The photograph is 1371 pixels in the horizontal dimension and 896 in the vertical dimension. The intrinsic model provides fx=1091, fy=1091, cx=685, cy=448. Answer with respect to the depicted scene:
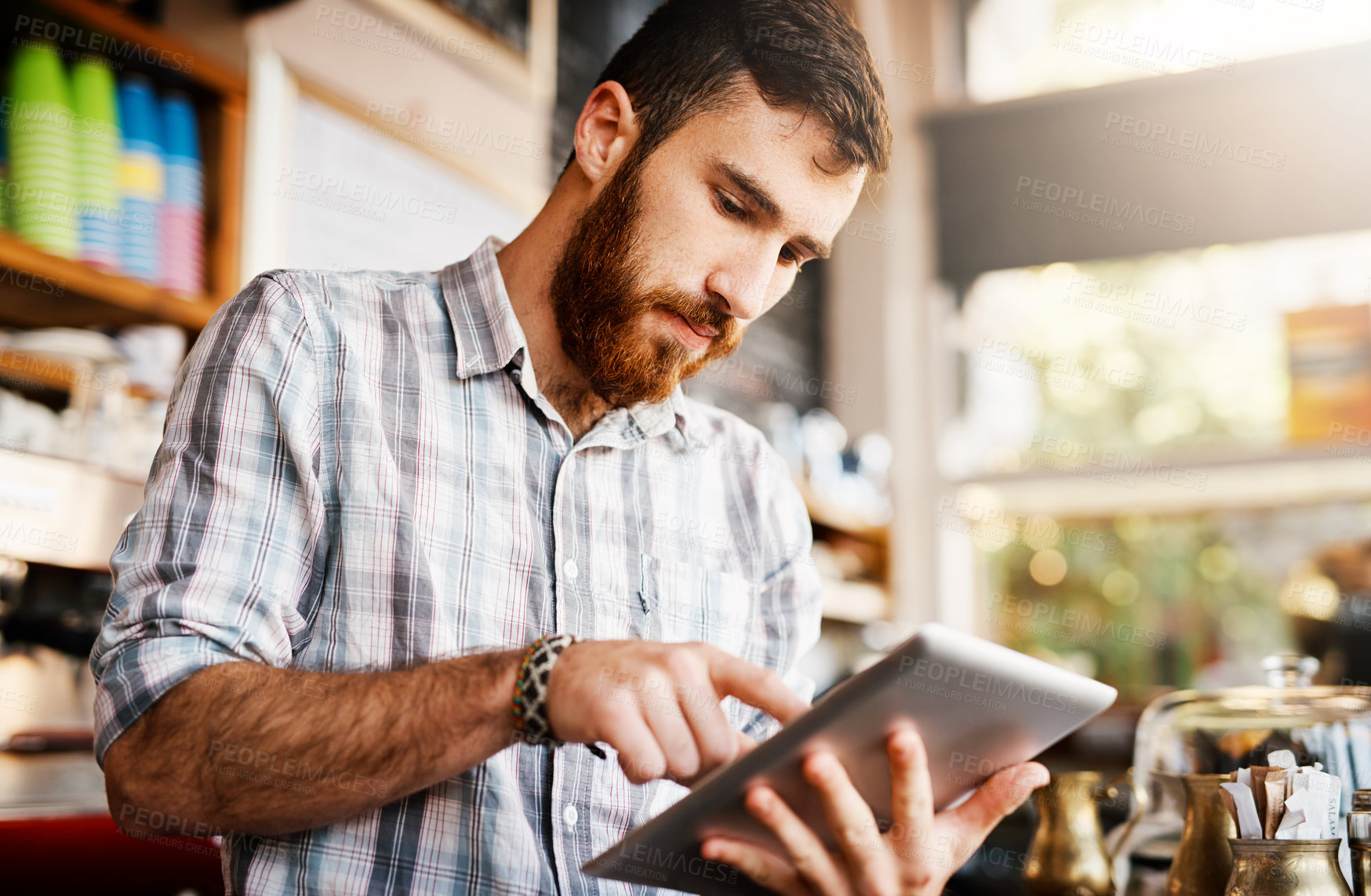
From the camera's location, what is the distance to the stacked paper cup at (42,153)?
64.1 inches

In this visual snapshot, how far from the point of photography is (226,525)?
0.96 meters

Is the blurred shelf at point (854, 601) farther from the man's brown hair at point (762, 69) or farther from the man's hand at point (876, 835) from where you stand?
the man's hand at point (876, 835)

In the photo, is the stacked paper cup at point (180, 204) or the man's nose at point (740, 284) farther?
the stacked paper cup at point (180, 204)

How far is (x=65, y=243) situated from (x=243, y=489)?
0.92 metres

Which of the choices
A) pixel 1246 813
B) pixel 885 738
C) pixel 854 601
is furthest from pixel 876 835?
pixel 854 601

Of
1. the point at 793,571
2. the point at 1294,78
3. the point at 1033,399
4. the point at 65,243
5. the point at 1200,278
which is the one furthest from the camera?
the point at 1033,399

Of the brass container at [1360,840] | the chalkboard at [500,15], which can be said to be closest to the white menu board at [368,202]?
the chalkboard at [500,15]

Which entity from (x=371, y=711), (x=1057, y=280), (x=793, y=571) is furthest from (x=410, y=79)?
(x=1057, y=280)

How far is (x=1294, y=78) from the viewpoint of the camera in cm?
401

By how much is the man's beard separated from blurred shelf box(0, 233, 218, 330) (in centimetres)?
82

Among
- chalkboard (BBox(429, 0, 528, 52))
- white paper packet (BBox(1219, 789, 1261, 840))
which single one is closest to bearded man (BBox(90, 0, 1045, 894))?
white paper packet (BBox(1219, 789, 1261, 840))

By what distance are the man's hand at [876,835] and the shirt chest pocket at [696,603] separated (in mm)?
394

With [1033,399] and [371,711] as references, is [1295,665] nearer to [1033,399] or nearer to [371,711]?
[371,711]

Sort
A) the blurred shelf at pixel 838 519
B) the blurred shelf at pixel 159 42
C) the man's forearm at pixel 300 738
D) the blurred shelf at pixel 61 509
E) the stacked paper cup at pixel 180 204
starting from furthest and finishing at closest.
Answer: the blurred shelf at pixel 838 519 < the stacked paper cup at pixel 180 204 < the blurred shelf at pixel 159 42 < the blurred shelf at pixel 61 509 < the man's forearm at pixel 300 738
